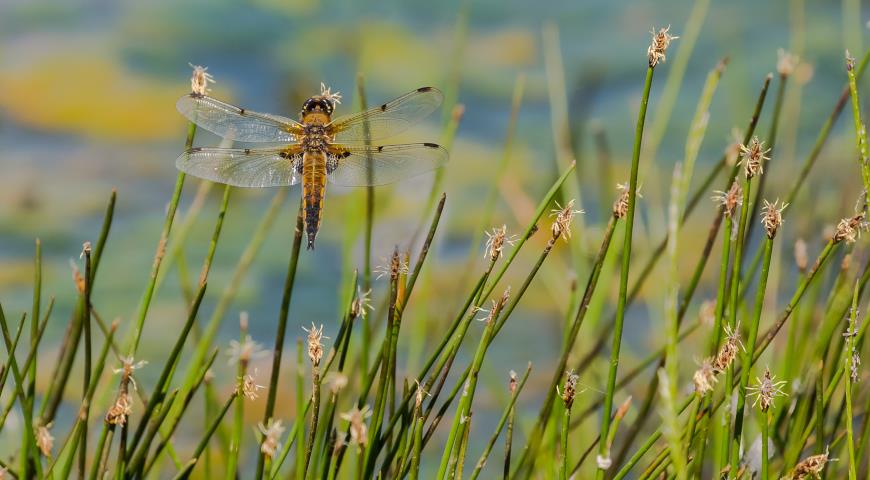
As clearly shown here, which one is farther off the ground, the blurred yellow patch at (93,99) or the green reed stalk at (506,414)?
the blurred yellow patch at (93,99)

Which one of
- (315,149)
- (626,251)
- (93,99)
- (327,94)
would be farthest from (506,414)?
(93,99)

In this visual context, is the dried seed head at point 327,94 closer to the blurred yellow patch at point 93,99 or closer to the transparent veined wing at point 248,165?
the transparent veined wing at point 248,165

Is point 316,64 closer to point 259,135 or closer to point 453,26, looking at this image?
point 453,26

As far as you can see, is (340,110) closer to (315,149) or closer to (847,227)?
(315,149)

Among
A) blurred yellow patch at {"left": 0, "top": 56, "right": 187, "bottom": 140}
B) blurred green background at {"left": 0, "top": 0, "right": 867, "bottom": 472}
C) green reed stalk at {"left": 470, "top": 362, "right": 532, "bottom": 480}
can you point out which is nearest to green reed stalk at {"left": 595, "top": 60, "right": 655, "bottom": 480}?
green reed stalk at {"left": 470, "top": 362, "right": 532, "bottom": 480}

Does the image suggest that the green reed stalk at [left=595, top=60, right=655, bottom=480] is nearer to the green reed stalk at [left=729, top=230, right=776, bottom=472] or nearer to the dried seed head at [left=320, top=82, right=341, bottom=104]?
the green reed stalk at [left=729, top=230, right=776, bottom=472]

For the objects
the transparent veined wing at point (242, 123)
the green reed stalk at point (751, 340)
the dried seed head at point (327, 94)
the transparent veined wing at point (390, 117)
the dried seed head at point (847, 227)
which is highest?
the transparent veined wing at point (390, 117)

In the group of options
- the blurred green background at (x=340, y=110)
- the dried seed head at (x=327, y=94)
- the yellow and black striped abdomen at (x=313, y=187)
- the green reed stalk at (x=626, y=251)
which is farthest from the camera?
the blurred green background at (x=340, y=110)

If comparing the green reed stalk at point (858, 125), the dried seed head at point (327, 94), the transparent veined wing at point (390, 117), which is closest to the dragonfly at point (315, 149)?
the transparent veined wing at point (390, 117)
